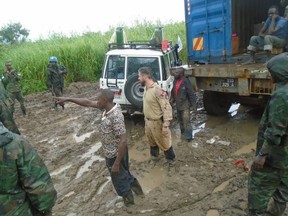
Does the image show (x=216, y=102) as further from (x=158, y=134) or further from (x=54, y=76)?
(x=54, y=76)

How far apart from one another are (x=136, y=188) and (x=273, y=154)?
198 centimetres

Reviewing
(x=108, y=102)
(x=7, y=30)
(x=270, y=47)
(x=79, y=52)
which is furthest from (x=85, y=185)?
(x=7, y=30)

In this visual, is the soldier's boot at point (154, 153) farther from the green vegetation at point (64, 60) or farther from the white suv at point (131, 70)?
the green vegetation at point (64, 60)

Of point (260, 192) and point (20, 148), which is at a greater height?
point (20, 148)

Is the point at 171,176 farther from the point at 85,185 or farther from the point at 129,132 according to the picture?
the point at 129,132

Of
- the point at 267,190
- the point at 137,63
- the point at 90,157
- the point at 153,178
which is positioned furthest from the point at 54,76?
the point at 267,190

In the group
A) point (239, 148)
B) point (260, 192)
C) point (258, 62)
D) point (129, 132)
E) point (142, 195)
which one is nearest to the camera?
point (260, 192)

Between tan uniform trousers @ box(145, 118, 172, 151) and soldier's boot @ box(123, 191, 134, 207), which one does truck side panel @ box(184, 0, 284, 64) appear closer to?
tan uniform trousers @ box(145, 118, 172, 151)

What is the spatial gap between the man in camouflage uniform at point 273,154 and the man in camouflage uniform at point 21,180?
1.92 m

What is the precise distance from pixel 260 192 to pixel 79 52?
517 inches

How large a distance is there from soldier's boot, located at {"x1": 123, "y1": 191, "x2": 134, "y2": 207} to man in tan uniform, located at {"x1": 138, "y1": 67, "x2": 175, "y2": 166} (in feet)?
4.50

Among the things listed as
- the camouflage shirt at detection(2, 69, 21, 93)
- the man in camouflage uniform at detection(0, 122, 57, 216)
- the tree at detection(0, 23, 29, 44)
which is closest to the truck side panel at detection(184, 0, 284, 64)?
the camouflage shirt at detection(2, 69, 21, 93)

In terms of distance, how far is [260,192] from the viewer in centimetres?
323

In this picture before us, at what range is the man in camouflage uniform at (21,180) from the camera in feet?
6.72
